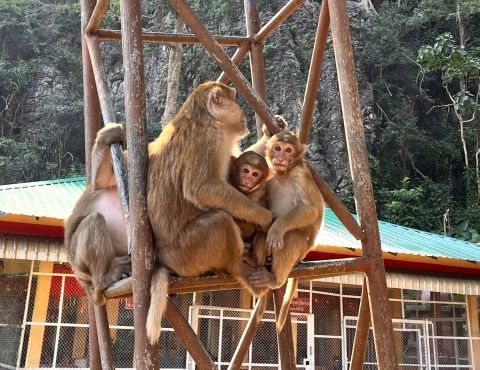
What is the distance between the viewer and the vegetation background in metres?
22.1

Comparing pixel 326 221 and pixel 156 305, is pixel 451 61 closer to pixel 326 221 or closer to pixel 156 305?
pixel 326 221

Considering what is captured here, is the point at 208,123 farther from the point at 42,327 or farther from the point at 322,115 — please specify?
the point at 322,115

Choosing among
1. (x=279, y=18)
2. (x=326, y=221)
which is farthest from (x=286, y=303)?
(x=326, y=221)

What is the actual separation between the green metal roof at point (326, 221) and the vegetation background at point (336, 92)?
7.37 m

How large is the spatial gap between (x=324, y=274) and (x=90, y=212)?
158cm

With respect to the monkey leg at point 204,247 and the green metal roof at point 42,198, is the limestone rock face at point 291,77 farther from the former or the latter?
the monkey leg at point 204,247

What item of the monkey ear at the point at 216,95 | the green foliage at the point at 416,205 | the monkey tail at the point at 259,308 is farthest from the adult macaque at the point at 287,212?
the green foliage at the point at 416,205

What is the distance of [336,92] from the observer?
23.8 metres

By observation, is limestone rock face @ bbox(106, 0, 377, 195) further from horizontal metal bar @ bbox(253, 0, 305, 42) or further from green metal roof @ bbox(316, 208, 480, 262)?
horizontal metal bar @ bbox(253, 0, 305, 42)

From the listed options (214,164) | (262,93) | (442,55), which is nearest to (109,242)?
(214,164)

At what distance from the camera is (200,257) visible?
2.95 metres

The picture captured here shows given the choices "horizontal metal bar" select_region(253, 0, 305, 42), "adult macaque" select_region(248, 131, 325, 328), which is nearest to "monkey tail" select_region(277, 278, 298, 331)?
"adult macaque" select_region(248, 131, 325, 328)

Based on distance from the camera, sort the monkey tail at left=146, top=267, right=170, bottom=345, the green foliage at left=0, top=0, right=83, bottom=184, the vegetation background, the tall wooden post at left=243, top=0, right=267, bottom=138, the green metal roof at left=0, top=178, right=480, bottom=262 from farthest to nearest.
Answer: the green foliage at left=0, top=0, right=83, bottom=184
the vegetation background
the green metal roof at left=0, top=178, right=480, bottom=262
the tall wooden post at left=243, top=0, right=267, bottom=138
the monkey tail at left=146, top=267, right=170, bottom=345

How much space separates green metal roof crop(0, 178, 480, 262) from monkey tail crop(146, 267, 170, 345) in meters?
5.38
